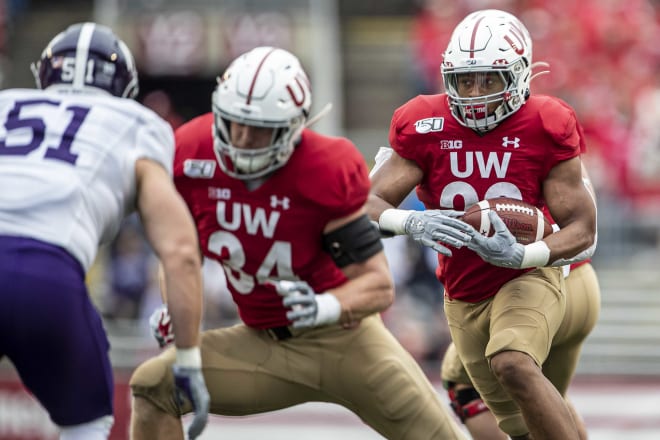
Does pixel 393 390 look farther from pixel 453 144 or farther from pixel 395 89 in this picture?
pixel 395 89

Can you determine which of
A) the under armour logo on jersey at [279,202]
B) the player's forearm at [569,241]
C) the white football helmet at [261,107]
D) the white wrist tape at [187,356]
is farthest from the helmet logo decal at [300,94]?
the player's forearm at [569,241]

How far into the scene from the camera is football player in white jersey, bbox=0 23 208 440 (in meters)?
3.60

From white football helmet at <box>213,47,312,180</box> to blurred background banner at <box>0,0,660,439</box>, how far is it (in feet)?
15.9

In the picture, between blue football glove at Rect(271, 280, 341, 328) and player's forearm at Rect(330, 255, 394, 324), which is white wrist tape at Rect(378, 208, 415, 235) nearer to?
player's forearm at Rect(330, 255, 394, 324)

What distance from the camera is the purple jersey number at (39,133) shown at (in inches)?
148

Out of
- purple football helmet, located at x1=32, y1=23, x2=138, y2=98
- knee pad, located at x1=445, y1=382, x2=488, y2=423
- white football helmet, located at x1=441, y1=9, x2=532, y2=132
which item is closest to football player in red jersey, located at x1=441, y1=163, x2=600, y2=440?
knee pad, located at x1=445, y1=382, x2=488, y2=423

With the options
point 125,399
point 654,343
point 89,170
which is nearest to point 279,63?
point 89,170

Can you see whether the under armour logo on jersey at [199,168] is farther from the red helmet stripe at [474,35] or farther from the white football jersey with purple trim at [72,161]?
the red helmet stripe at [474,35]

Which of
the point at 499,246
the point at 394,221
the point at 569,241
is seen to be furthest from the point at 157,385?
the point at 569,241

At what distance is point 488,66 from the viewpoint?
4.77m

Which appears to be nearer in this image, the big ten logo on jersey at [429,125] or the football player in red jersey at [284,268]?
the football player in red jersey at [284,268]

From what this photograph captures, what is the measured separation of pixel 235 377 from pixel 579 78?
8.41m

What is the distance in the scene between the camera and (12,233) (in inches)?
144

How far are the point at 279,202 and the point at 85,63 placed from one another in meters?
0.86
